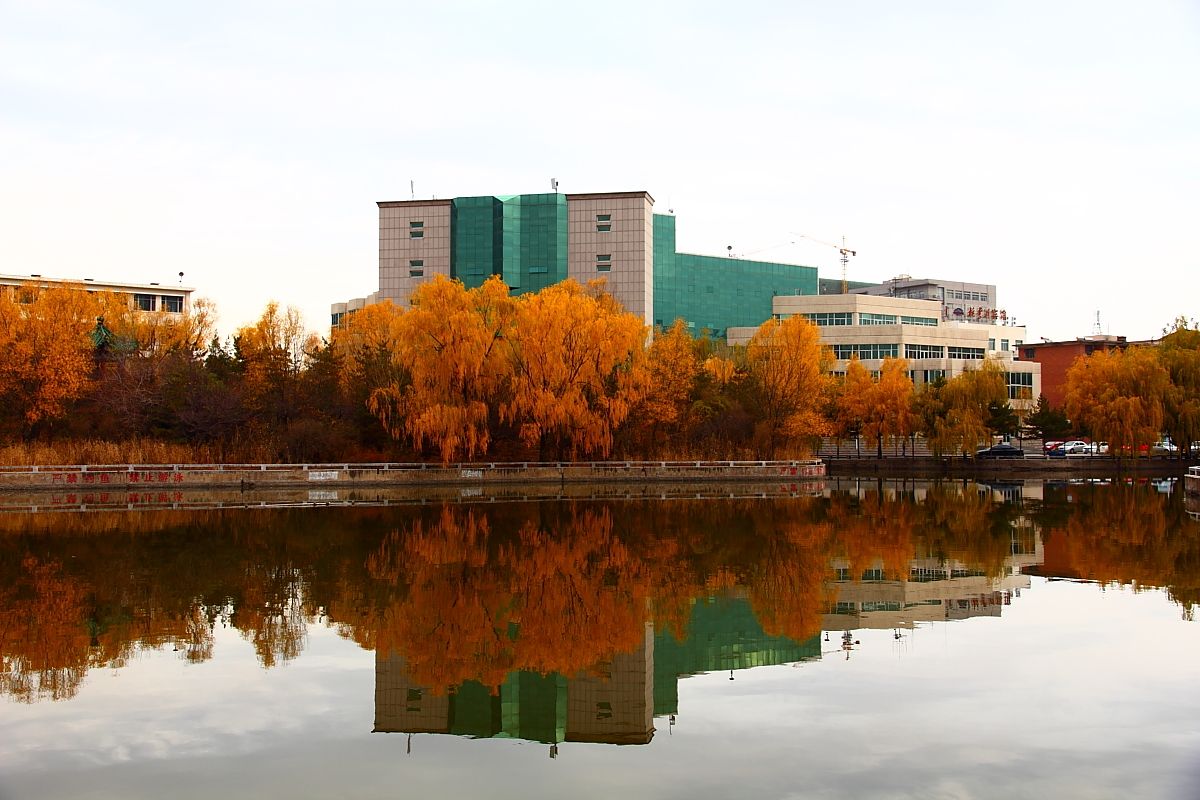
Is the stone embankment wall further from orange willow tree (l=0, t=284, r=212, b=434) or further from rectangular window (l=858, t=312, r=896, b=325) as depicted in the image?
rectangular window (l=858, t=312, r=896, b=325)

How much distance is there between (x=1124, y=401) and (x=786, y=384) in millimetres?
17740

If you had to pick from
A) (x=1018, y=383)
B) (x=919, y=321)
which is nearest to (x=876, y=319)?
(x=919, y=321)

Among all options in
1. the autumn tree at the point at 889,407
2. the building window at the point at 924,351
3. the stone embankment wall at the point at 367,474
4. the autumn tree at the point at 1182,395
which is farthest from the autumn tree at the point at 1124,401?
the building window at the point at 924,351

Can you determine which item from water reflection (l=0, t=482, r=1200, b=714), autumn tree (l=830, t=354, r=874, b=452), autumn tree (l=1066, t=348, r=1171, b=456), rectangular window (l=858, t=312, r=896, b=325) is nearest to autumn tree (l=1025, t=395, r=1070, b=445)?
autumn tree (l=1066, t=348, r=1171, b=456)

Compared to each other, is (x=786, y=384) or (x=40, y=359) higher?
(x=40, y=359)

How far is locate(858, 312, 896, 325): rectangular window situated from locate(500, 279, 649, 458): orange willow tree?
45.2 meters

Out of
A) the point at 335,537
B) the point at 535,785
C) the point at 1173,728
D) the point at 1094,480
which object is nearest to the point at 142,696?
the point at 535,785

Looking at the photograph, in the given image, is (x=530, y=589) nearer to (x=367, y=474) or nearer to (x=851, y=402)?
(x=367, y=474)

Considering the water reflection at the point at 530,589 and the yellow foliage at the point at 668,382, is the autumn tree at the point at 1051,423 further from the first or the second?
the water reflection at the point at 530,589

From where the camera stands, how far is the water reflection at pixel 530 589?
484 inches

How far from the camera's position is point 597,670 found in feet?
41.5

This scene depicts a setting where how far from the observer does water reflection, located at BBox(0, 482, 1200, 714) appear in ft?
40.3

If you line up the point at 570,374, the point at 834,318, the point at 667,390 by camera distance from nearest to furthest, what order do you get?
1. the point at 570,374
2. the point at 667,390
3. the point at 834,318

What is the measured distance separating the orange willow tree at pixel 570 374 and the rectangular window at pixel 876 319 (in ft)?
148
